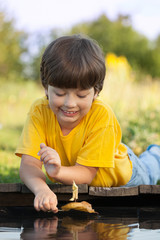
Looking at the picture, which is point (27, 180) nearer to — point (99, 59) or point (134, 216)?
point (134, 216)

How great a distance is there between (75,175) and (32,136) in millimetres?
490

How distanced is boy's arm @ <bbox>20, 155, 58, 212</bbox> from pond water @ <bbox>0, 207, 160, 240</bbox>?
4.9 inches

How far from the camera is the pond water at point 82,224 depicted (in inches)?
95.7

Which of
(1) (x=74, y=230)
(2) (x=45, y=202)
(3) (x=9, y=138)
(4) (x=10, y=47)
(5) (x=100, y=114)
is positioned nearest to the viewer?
(1) (x=74, y=230)

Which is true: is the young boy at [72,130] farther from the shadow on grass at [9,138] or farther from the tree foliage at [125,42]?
the tree foliage at [125,42]

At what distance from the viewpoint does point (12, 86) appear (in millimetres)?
17078

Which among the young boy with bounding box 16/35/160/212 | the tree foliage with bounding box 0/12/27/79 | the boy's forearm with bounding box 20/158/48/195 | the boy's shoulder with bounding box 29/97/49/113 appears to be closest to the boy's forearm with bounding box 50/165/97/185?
the young boy with bounding box 16/35/160/212

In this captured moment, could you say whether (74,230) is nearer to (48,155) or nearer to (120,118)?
(48,155)

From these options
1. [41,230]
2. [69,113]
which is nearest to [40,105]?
[69,113]

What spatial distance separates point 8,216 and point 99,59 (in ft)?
4.19

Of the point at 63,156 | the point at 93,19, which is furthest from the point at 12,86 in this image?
the point at 93,19

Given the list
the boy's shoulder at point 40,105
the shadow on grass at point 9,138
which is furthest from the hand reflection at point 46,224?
the shadow on grass at point 9,138

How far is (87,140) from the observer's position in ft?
10.4

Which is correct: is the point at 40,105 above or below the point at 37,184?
above
